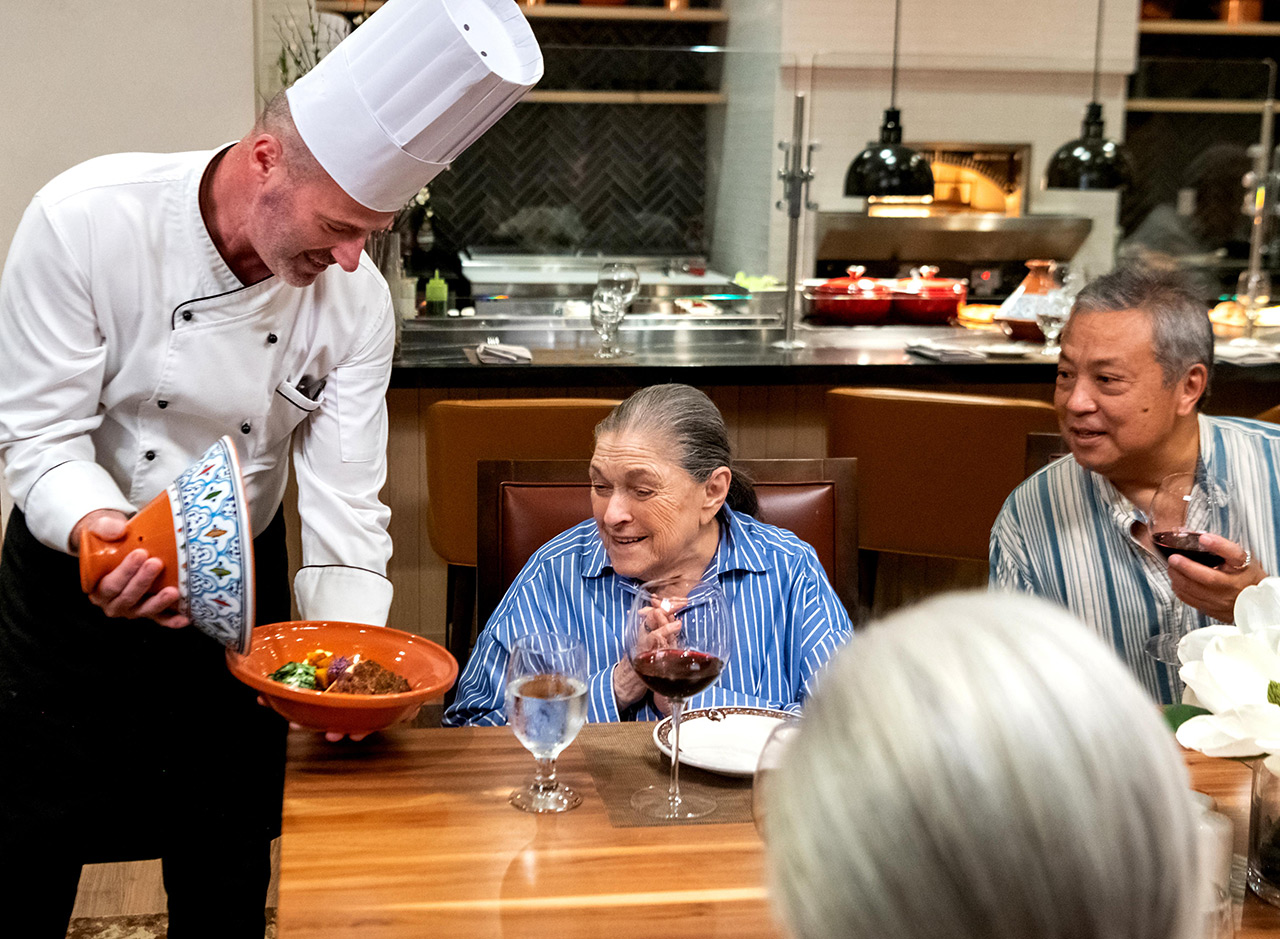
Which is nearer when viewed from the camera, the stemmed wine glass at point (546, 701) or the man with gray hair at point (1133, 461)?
the stemmed wine glass at point (546, 701)

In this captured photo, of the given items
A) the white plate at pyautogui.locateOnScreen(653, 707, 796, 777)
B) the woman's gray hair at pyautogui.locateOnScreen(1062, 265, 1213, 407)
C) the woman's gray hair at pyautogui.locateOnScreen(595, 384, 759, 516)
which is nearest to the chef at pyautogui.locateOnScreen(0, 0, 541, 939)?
the woman's gray hair at pyautogui.locateOnScreen(595, 384, 759, 516)

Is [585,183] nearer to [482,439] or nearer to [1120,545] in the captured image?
[482,439]

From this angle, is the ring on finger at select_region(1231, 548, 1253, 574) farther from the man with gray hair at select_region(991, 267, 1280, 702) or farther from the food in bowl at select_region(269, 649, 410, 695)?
the food in bowl at select_region(269, 649, 410, 695)

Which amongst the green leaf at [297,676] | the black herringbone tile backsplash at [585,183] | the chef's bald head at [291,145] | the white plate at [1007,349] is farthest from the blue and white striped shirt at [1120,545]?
the black herringbone tile backsplash at [585,183]

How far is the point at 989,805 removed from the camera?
480 millimetres

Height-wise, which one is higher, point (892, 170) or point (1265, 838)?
point (892, 170)

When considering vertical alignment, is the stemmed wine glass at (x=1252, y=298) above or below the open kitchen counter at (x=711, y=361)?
above

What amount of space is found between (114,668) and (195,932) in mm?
416

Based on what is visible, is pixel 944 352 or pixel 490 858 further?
pixel 944 352

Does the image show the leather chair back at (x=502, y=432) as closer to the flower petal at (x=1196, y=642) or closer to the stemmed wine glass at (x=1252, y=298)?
the flower petal at (x=1196, y=642)

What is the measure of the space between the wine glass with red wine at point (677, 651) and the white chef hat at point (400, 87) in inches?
25.4

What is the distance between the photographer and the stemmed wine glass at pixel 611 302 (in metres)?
3.82

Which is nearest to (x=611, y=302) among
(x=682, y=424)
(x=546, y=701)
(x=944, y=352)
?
(x=944, y=352)

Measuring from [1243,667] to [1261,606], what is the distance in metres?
0.06
